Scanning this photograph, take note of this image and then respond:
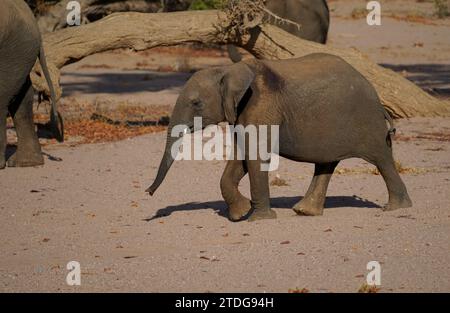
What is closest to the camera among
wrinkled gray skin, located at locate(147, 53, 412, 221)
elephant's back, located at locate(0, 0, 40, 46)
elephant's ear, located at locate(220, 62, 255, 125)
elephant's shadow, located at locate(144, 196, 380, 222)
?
elephant's ear, located at locate(220, 62, 255, 125)

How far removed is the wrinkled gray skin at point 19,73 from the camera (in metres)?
13.6

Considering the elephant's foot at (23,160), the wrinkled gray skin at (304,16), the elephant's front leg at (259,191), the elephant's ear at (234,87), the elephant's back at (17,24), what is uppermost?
the elephant's ear at (234,87)

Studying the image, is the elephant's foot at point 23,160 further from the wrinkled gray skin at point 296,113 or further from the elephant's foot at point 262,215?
the elephant's foot at point 262,215

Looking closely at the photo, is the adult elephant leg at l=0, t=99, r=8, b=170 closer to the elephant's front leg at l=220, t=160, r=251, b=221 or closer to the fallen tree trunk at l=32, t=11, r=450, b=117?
the fallen tree trunk at l=32, t=11, r=450, b=117

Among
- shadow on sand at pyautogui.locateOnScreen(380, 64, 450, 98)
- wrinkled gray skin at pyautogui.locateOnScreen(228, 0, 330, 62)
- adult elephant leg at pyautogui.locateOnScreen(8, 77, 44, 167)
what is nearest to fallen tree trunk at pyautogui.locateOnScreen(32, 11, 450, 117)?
adult elephant leg at pyautogui.locateOnScreen(8, 77, 44, 167)

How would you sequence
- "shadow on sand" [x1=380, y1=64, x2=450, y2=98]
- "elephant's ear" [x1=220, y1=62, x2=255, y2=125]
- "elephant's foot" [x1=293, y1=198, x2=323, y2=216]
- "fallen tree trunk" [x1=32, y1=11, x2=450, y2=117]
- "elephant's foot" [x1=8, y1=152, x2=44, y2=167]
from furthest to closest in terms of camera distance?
"shadow on sand" [x1=380, y1=64, x2=450, y2=98] → "fallen tree trunk" [x1=32, y1=11, x2=450, y2=117] → "elephant's foot" [x1=8, y1=152, x2=44, y2=167] → "elephant's foot" [x1=293, y1=198, x2=323, y2=216] → "elephant's ear" [x1=220, y1=62, x2=255, y2=125]

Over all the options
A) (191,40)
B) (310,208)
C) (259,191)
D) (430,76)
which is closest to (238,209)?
(259,191)

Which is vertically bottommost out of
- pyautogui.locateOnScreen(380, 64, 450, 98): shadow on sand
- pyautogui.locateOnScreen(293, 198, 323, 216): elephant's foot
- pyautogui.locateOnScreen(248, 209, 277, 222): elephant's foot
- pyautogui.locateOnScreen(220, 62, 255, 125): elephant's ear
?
pyautogui.locateOnScreen(380, 64, 450, 98): shadow on sand

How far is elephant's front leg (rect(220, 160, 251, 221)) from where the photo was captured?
1048 cm

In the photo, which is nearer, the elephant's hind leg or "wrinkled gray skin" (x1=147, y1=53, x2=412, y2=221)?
"wrinkled gray skin" (x1=147, y1=53, x2=412, y2=221)

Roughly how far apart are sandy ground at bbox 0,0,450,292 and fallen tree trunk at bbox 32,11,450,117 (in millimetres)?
574


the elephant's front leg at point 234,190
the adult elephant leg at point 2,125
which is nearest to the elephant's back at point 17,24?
the adult elephant leg at point 2,125

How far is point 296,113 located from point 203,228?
1422 millimetres
